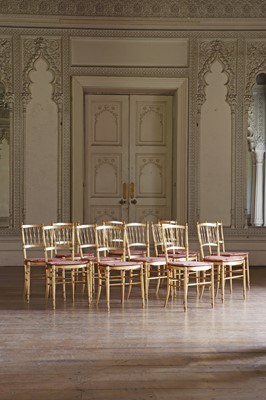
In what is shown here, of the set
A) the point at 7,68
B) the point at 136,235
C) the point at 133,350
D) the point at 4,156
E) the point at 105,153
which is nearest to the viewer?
the point at 133,350

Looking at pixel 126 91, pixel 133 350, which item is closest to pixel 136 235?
pixel 126 91

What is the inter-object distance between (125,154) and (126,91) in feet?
3.37

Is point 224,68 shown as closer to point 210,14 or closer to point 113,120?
point 210,14

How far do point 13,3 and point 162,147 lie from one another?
332cm

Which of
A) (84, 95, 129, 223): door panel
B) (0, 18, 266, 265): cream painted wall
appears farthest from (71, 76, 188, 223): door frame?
(84, 95, 129, 223): door panel

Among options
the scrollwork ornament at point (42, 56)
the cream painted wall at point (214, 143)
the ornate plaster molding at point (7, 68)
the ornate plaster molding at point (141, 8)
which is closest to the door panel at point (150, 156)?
the cream painted wall at point (214, 143)

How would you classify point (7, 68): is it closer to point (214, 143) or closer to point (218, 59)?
point (218, 59)

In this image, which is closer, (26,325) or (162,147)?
(26,325)

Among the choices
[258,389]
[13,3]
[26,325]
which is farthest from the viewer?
[13,3]

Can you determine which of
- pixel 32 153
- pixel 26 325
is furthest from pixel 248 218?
pixel 26 325

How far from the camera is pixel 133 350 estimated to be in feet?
16.6

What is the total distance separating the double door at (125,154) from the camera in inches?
446

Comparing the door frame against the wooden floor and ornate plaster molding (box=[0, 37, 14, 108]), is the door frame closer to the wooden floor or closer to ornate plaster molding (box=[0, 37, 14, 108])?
ornate plaster molding (box=[0, 37, 14, 108])

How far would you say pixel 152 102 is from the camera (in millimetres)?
11383
